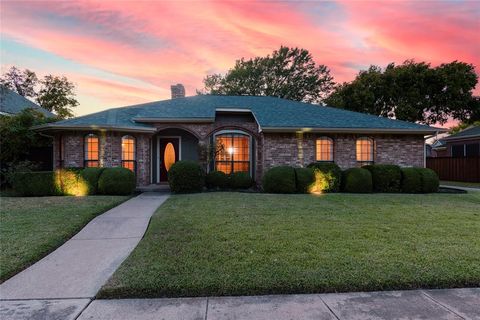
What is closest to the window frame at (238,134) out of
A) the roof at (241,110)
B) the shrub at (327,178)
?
the roof at (241,110)

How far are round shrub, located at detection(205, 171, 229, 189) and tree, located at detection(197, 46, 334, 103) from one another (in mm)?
21821

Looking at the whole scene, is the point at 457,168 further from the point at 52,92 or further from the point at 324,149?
the point at 52,92

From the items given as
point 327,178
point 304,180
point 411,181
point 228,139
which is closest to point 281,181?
point 304,180

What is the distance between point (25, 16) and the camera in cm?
1020

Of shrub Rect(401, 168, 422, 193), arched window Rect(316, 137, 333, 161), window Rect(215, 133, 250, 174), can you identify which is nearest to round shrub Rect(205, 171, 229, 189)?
window Rect(215, 133, 250, 174)

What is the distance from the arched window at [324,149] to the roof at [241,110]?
2.69 feet

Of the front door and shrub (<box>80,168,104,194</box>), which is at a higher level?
the front door

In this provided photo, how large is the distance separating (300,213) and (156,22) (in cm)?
949

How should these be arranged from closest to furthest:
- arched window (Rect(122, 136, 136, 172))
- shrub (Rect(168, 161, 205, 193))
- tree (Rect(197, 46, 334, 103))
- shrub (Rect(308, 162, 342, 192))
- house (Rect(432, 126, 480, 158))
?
shrub (Rect(168, 161, 205, 193)), shrub (Rect(308, 162, 342, 192)), arched window (Rect(122, 136, 136, 172)), house (Rect(432, 126, 480, 158)), tree (Rect(197, 46, 334, 103))

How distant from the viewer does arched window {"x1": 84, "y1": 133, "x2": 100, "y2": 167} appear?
1181 cm

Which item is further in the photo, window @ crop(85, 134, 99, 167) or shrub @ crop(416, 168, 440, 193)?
window @ crop(85, 134, 99, 167)

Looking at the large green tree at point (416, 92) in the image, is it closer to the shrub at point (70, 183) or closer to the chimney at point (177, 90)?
the chimney at point (177, 90)

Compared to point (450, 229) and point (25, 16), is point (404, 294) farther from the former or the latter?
point (25, 16)

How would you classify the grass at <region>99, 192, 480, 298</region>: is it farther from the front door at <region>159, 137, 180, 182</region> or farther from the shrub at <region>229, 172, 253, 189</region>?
the front door at <region>159, 137, 180, 182</region>
